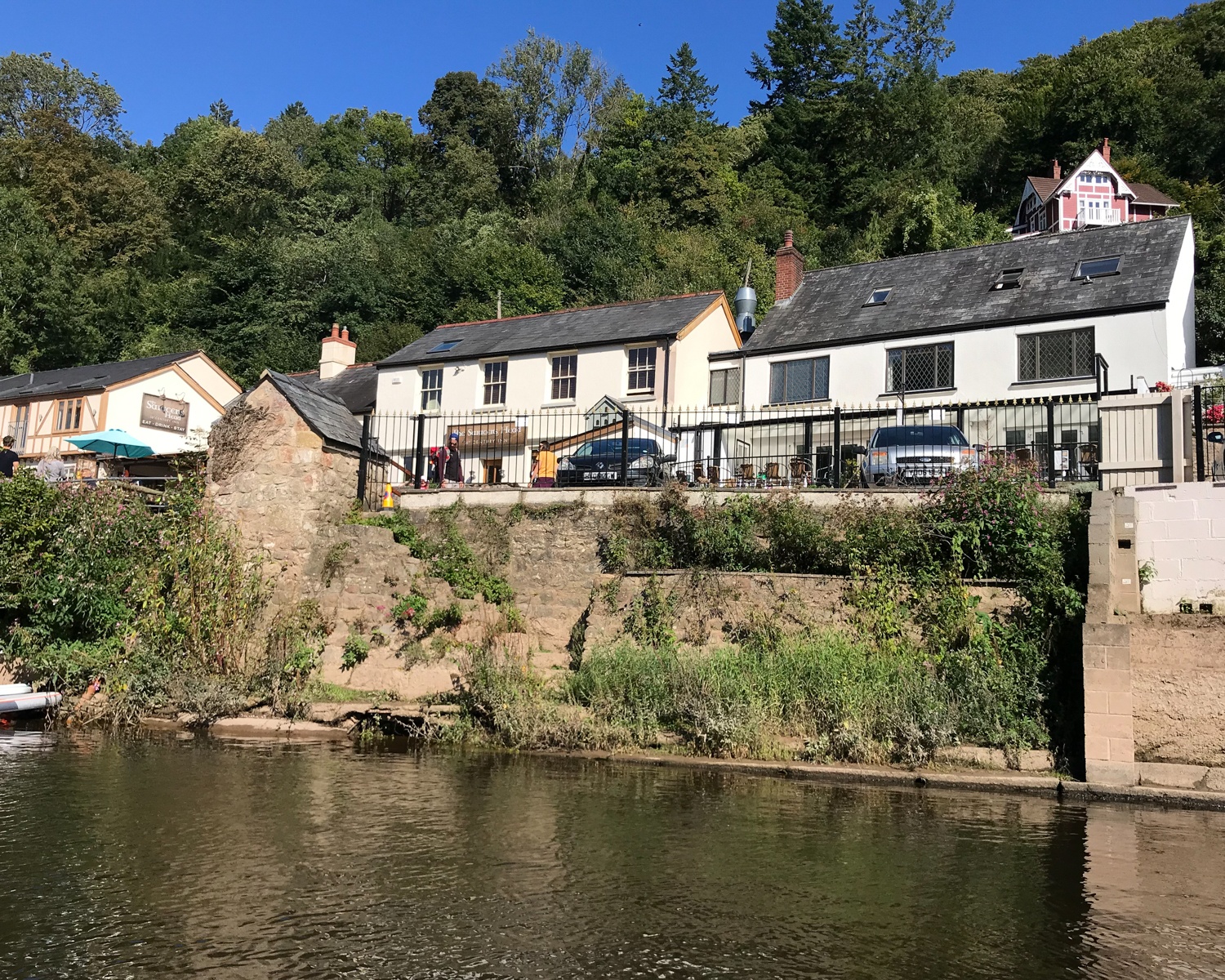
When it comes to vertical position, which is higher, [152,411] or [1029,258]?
[1029,258]

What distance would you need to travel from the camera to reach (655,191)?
2240 inches

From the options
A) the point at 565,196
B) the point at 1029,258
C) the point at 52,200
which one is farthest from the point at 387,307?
the point at 1029,258

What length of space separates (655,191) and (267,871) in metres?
52.7

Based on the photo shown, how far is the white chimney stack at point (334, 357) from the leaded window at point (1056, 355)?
2434 cm

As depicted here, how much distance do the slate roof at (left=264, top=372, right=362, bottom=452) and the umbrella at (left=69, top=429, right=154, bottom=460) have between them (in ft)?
42.5

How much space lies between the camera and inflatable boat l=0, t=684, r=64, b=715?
15422mm

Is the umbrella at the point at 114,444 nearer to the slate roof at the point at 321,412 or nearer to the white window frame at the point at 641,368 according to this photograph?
the slate roof at the point at 321,412

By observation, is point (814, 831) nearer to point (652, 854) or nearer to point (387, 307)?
point (652, 854)

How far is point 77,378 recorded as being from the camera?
38.2 m

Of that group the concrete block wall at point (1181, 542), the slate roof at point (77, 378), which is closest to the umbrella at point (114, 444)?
the slate roof at point (77, 378)

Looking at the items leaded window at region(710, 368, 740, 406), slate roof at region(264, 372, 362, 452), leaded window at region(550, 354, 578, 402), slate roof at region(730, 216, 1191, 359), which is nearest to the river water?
slate roof at region(264, 372, 362, 452)

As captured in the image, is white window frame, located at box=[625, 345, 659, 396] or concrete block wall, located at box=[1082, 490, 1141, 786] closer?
concrete block wall, located at box=[1082, 490, 1141, 786]

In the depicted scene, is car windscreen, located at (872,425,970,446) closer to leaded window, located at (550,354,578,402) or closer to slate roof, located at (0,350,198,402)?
leaded window, located at (550,354,578,402)

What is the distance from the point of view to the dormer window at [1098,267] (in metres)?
26.2
